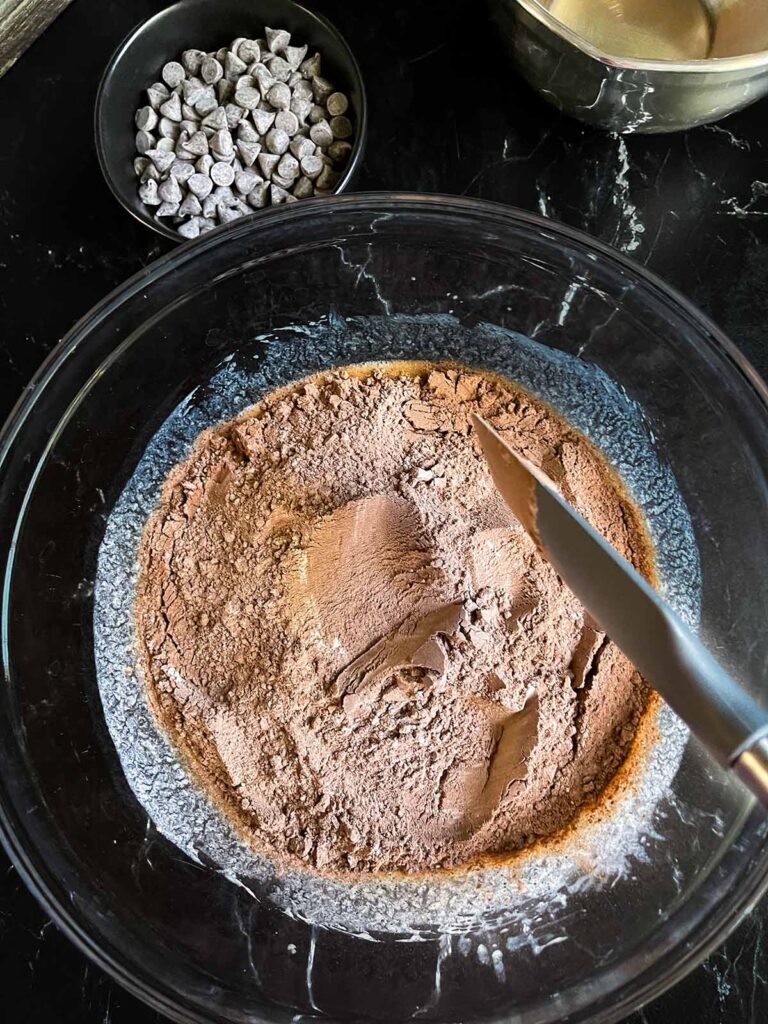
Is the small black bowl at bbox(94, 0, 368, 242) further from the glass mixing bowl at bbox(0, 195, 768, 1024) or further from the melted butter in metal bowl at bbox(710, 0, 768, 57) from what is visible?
the melted butter in metal bowl at bbox(710, 0, 768, 57)

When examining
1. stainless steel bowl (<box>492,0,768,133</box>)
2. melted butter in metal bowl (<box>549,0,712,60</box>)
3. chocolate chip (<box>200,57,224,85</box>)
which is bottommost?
stainless steel bowl (<box>492,0,768,133</box>)

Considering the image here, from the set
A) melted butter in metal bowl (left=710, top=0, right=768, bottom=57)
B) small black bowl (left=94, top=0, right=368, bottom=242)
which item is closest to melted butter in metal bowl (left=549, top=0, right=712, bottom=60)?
melted butter in metal bowl (left=710, top=0, right=768, bottom=57)

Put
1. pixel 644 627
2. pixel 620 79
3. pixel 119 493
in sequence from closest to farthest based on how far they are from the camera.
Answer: pixel 644 627
pixel 620 79
pixel 119 493

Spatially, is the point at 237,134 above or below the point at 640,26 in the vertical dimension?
above

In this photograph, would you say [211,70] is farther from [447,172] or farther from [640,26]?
[640,26]

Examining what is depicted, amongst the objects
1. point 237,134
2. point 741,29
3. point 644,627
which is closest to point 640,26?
point 741,29

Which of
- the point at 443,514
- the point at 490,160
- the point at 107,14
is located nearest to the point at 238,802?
the point at 443,514
